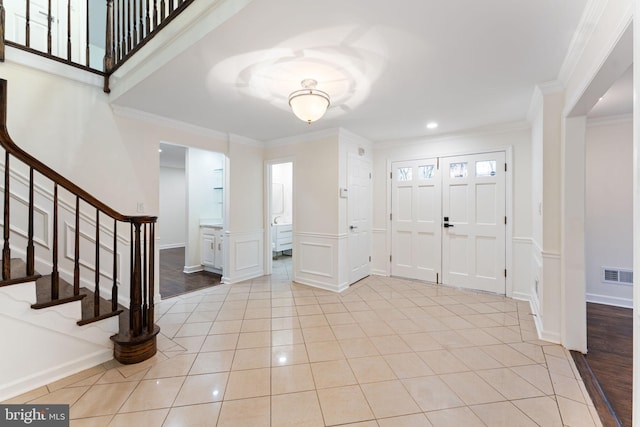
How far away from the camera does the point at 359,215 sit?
4332mm

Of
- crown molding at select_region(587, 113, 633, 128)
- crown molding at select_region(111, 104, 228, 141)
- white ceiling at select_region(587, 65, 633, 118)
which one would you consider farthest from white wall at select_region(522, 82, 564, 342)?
crown molding at select_region(111, 104, 228, 141)

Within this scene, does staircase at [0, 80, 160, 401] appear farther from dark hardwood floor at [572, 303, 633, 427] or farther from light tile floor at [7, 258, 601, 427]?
dark hardwood floor at [572, 303, 633, 427]

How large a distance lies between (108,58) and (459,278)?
518 centimetres

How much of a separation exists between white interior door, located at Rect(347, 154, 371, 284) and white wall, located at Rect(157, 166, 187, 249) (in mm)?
5470

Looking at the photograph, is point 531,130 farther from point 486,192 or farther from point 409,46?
point 409,46

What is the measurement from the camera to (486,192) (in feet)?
12.3

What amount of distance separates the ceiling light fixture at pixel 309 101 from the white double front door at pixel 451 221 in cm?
246

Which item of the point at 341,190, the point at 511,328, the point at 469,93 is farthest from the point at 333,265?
the point at 469,93

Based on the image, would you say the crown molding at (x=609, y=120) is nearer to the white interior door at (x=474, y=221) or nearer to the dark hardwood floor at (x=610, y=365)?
the white interior door at (x=474, y=221)

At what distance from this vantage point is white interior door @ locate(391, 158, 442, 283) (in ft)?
13.6

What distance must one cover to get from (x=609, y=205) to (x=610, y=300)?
1185 millimetres

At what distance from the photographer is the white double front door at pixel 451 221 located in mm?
3699

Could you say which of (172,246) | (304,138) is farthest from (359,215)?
(172,246)

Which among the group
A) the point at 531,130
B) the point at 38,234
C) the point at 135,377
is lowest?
the point at 135,377
